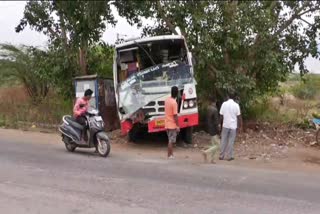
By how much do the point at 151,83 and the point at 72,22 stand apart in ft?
10.0

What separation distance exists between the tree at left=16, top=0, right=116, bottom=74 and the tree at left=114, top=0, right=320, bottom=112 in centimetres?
88

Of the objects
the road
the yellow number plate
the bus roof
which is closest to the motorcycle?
the road

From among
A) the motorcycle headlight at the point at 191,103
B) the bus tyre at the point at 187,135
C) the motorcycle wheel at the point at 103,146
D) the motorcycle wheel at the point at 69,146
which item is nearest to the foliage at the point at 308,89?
the bus tyre at the point at 187,135

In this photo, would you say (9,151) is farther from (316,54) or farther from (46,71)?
(316,54)

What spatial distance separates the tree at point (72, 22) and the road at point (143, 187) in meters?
4.32

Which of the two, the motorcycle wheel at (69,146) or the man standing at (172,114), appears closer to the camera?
the man standing at (172,114)

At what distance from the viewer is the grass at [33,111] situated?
19734mm

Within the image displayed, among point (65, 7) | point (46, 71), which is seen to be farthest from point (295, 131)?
point (46, 71)

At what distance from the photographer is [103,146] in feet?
39.7

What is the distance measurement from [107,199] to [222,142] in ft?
16.3

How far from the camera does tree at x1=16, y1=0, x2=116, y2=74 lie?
14188mm

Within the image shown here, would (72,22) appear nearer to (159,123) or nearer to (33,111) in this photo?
(159,123)

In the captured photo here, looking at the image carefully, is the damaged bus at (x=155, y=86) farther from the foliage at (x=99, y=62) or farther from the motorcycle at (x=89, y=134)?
the foliage at (x=99, y=62)

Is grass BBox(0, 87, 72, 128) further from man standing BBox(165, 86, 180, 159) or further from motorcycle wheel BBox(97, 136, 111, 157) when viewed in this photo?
man standing BBox(165, 86, 180, 159)
